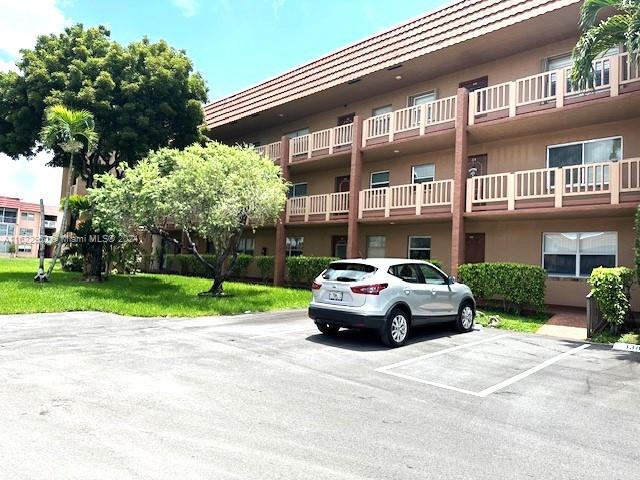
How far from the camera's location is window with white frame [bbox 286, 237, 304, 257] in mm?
23188

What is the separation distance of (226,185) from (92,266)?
29.6 ft

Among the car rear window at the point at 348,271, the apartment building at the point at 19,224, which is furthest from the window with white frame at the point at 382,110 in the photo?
the apartment building at the point at 19,224

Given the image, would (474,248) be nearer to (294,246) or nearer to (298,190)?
(294,246)

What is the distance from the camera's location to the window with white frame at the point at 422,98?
59.1 feet

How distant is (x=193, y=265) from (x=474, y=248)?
54.2ft

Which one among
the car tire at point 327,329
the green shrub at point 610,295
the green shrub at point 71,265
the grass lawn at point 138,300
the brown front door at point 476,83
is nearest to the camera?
the car tire at point 327,329

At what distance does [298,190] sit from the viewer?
76.8 feet

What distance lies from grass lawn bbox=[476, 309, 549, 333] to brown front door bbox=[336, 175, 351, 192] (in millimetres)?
9242

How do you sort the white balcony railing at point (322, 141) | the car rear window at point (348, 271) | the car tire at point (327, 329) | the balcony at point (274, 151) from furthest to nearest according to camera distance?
the balcony at point (274, 151), the white balcony railing at point (322, 141), the car tire at point (327, 329), the car rear window at point (348, 271)

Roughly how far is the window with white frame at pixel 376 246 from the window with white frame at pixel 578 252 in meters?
6.41

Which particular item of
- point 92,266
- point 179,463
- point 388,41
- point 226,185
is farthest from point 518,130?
point 92,266

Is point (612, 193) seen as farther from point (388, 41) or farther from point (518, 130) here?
point (388, 41)

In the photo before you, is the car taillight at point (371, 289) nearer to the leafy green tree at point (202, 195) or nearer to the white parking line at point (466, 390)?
the white parking line at point (466, 390)

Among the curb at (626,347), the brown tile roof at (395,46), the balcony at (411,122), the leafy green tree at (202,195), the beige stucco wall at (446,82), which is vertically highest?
the brown tile roof at (395,46)
